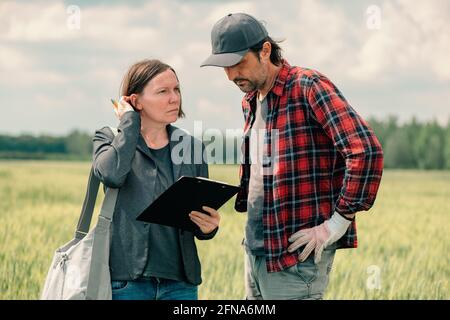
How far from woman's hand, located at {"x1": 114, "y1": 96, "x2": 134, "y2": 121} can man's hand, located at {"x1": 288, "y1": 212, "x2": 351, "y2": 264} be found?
1.00 meters

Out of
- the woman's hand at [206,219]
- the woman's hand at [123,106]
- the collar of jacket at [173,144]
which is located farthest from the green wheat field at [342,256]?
the woman's hand at [123,106]

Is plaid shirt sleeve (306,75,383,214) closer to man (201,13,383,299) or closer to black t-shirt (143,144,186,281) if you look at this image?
man (201,13,383,299)

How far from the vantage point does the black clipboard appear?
2.97 metres

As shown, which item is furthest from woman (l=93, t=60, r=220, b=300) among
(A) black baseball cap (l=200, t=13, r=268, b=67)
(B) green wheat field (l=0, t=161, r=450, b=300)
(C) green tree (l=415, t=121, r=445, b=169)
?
(C) green tree (l=415, t=121, r=445, b=169)

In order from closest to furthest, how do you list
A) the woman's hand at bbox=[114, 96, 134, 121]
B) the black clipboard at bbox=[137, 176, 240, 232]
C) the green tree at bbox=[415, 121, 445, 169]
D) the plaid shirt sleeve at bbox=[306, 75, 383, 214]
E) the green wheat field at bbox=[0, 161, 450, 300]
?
the black clipboard at bbox=[137, 176, 240, 232]
the plaid shirt sleeve at bbox=[306, 75, 383, 214]
the woman's hand at bbox=[114, 96, 134, 121]
the green wheat field at bbox=[0, 161, 450, 300]
the green tree at bbox=[415, 121, 445, 169]

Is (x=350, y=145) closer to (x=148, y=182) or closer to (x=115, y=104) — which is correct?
(x=148, y=182)

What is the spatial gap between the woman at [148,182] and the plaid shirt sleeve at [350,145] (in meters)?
0.60

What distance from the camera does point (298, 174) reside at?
322cm

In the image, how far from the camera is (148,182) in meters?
3.21

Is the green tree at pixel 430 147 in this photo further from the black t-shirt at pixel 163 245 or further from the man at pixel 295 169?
the black t-shirt at pixel 163 245

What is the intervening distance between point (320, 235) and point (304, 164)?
333 millimetres

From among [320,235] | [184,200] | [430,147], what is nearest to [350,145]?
[320,235]

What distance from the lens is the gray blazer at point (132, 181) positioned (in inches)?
123
